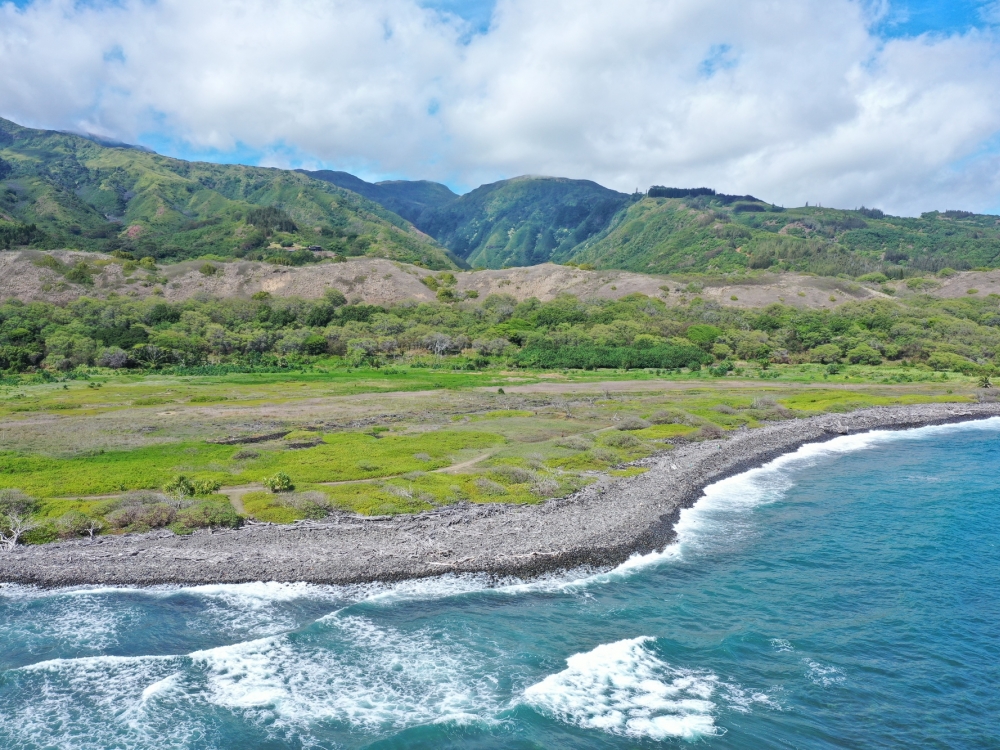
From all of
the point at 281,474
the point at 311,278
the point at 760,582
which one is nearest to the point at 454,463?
the point at 281,474

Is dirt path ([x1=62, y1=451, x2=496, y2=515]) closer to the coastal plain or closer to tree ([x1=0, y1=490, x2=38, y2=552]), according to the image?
the coastal plain

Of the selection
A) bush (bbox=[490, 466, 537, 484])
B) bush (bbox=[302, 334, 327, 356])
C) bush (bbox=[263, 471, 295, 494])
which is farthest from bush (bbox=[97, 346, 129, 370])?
bush (bbox=[490, 466, 537, 484])

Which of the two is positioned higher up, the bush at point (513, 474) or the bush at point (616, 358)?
the bush at point (616, 358)

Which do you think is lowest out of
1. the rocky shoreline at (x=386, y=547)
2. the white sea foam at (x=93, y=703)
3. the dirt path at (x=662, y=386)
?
the white sea foam at (x=93, y=703)

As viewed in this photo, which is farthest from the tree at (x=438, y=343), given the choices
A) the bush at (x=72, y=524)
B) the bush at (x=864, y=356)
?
the bush at (x=72, y=524)

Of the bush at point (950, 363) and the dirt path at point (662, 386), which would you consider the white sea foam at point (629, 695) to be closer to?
the dirt path at point (662, 386)
